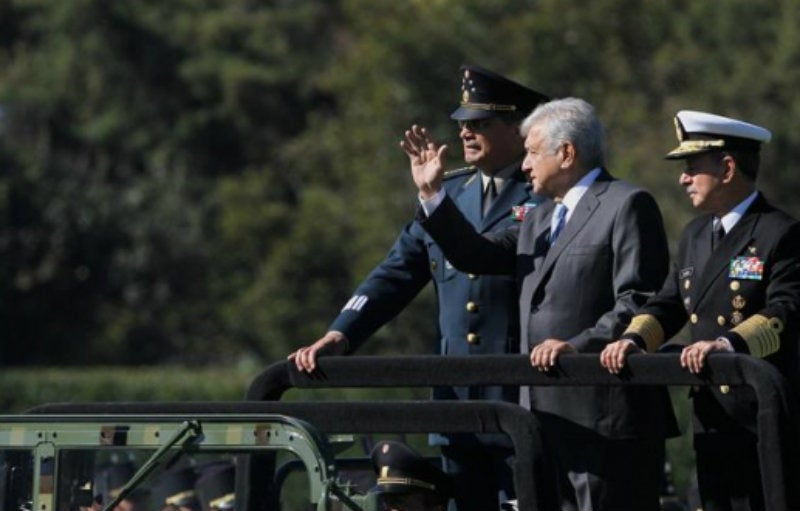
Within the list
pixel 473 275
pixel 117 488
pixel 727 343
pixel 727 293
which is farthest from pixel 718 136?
pixel 117 488

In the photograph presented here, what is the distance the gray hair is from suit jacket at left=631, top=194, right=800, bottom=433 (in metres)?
0.45

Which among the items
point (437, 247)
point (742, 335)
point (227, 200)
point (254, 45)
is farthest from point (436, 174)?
point (254, 45)

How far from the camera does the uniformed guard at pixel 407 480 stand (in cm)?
548

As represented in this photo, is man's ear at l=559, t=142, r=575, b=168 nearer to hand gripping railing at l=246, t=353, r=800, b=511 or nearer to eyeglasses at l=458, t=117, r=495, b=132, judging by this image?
eyeglasses at l=458, t=117, r=495, b=132

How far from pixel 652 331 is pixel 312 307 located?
2427 centimetres

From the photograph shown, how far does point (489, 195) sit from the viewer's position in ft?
21.1

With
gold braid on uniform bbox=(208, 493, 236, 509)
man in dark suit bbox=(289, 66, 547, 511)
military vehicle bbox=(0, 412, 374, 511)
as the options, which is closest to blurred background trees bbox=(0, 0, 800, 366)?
man in dark suit bbox=(289, 66, 547, 511)

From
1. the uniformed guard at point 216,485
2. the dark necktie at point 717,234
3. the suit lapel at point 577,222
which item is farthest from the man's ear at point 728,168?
the uniformed guard at point 216,485

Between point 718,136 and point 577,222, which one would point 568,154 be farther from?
point 718,136

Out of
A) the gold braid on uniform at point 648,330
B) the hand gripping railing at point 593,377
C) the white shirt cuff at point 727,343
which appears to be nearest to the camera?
the hand gripping railing at point 593,377

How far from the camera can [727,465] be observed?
17.1ft

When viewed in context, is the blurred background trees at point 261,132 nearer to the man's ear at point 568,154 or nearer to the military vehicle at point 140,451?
the man's ear at point 568,154

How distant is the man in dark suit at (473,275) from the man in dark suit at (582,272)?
297 mm

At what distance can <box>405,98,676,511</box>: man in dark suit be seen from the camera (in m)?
5.44
